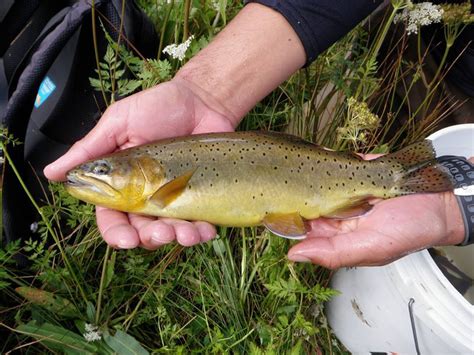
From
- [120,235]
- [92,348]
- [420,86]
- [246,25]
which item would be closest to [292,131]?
[246,25]

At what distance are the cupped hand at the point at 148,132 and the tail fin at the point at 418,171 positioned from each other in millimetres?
1013

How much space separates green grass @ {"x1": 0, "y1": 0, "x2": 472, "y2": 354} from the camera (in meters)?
2.64

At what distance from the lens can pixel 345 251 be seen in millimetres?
2162

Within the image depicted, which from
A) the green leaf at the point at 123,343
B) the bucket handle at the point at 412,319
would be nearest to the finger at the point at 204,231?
the green leaf at the point at 123,343

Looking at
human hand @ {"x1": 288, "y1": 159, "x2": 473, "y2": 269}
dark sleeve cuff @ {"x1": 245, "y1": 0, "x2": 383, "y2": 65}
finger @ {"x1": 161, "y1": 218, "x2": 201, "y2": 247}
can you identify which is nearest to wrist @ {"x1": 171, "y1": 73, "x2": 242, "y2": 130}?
dark sleeve cuff @ {"x1": 245, "y1": 0, "x2": 383, "y2": 65}

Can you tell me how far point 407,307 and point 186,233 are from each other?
119 cm

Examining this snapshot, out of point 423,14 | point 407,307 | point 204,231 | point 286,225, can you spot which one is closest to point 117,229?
point 204,231

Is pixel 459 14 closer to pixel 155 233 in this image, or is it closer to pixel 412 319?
pixel 412 319

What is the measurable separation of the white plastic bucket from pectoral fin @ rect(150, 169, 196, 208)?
1147 mm

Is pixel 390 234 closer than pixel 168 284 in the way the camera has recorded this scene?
Yes

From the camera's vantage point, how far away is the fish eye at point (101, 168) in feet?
7.82

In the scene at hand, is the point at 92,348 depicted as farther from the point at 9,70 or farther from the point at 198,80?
the point at 9,70

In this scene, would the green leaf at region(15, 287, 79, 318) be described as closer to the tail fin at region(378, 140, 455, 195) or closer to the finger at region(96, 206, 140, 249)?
the finger at region(96, 206, 140, 249)

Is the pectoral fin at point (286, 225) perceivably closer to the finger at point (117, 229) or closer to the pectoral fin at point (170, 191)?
the pectoral fin at point (170, 191)
